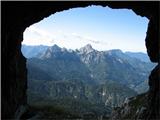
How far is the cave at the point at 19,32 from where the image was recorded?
39.1 meters

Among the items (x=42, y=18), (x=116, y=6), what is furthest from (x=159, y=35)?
(x=42, y=18)

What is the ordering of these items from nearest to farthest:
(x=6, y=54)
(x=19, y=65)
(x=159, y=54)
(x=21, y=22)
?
(x=6, y=54)
(x=21, y=22)
(x=159, y=54)
(x=19, y=65)

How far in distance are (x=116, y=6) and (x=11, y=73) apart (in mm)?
15598

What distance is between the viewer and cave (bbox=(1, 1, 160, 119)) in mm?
39094

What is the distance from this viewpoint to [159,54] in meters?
45.9

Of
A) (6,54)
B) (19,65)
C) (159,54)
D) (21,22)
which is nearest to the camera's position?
(6,54)

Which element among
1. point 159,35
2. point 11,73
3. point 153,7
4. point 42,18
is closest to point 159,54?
point 159,35

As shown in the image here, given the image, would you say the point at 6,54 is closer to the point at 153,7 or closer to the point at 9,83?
the point at 9,83

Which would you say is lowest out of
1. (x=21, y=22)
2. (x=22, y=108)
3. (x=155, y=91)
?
(x=22, y=108)

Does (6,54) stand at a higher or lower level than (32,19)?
lower

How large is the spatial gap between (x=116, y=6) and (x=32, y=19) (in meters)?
10.9

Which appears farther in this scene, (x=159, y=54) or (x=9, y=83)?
(x=159, y=54)

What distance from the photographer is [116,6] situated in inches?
1718

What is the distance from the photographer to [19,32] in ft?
145
